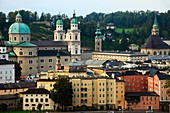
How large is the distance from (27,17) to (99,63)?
47.8 m

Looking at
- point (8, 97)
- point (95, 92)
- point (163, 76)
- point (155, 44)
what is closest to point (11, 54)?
point (8, 97)

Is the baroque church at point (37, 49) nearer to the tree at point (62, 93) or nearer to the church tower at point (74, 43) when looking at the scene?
the church tower at point (74, 43)

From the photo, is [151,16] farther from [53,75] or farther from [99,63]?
[53,75]

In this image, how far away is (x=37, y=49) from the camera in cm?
9281

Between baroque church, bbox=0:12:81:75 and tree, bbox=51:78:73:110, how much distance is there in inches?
905

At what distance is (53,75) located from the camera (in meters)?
67.8

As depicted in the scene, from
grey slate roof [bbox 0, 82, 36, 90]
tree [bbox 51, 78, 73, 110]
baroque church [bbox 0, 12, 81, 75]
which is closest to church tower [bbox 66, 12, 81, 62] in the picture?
baroque church [bbox 0, 12, 81, 75]

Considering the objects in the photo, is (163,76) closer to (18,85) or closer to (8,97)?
(18,85)

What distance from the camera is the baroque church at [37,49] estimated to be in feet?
285

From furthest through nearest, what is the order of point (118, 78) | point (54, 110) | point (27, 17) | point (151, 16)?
1. point (151, 16)
2. point (27, 17)
3. point (118, 78)
4. point (54, 110)

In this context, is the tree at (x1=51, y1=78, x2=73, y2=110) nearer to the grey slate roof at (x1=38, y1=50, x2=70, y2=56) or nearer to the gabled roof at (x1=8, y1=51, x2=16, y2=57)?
the gabled roof at (x1=8, y1=51, x2=16, y2=57)

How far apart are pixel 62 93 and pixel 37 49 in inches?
1413

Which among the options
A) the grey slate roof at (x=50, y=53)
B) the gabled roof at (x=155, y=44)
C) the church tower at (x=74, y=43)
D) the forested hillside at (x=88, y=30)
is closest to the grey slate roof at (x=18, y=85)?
the grey slate roof at (x=50, y=53)

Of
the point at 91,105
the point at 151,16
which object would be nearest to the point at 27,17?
the point at 151,16
